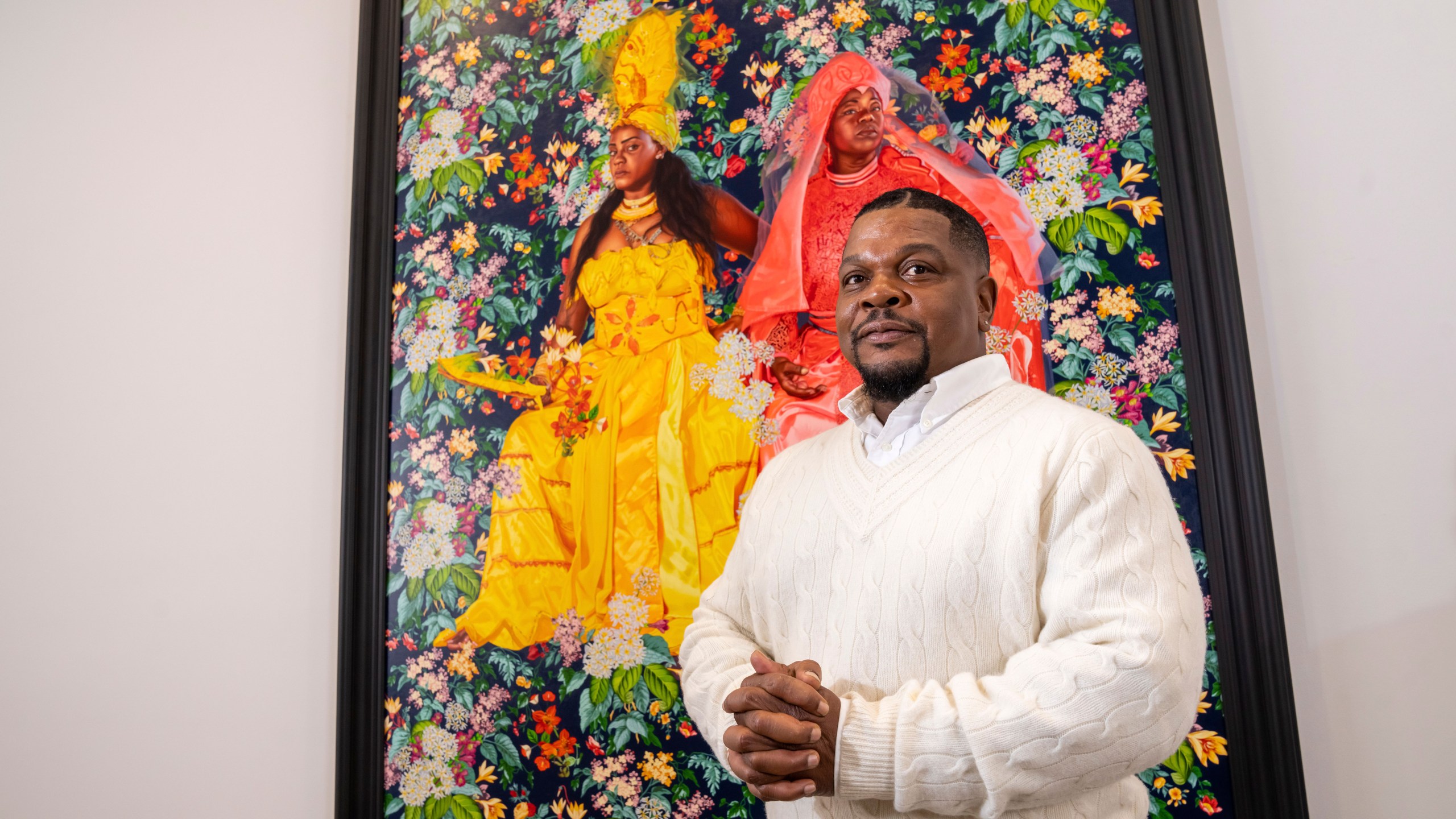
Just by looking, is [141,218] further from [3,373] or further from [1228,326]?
[1228,326]

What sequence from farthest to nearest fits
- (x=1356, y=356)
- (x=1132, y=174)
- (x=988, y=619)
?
(x=1132, y=174), (x=1356, y=356), (x=988, y=619)

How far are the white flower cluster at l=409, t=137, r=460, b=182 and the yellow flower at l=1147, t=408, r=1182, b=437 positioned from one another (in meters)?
1.49

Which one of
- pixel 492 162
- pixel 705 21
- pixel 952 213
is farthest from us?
pixel 492 162

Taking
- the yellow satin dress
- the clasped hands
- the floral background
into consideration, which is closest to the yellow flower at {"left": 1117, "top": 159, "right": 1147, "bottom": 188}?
the floral background

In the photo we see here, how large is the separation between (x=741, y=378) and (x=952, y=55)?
700mm

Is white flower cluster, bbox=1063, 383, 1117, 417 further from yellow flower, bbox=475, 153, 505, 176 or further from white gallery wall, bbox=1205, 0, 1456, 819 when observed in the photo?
yellow flower, bbox=475, 153, 505, 176

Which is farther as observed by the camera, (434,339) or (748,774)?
(434,339)

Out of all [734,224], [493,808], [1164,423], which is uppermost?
[734,224]

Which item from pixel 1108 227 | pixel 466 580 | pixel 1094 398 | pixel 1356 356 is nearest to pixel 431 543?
pixel 466 580

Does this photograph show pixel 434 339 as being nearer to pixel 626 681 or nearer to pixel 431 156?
pixel 431 156

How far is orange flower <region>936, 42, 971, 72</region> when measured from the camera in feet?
5.14

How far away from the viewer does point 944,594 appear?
1011 millimetres

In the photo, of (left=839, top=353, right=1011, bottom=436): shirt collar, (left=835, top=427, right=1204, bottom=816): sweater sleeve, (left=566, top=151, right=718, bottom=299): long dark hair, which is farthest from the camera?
(left=566, top=151, right=718, bottom=299): long dark hair

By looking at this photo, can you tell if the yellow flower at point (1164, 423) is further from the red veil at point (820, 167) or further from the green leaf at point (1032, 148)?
the green leaf at point (1032, 148)
